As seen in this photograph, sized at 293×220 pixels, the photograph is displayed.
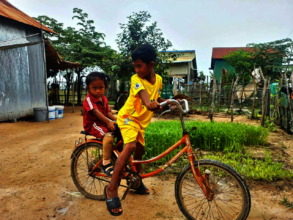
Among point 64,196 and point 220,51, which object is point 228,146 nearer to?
point 64,196

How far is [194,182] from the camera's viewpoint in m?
2.25

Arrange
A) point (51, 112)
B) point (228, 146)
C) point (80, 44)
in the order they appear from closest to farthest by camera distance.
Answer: point (228, 146)
point (51, 112)
point (80, 44)

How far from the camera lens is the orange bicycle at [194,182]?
1812 millimetres

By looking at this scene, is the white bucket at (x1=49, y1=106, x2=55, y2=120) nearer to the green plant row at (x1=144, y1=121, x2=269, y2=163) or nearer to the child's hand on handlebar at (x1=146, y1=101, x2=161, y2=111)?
the green plant row at (x1=144, y1=121, x2=269, y2=163)

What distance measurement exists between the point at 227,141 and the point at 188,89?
9462 millimetres

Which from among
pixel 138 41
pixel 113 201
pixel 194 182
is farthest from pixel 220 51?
pixel 113 201

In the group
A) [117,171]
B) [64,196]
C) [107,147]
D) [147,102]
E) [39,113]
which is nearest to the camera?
[147,102]

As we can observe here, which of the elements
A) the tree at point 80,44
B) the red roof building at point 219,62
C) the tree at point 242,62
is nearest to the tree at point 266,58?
the tree at point 242,62

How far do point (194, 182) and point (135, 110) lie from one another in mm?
1041

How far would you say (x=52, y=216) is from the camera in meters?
2.13

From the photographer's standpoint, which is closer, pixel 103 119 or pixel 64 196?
pixel 103 119

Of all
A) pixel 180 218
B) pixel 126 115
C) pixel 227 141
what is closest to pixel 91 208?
pixel 180 218

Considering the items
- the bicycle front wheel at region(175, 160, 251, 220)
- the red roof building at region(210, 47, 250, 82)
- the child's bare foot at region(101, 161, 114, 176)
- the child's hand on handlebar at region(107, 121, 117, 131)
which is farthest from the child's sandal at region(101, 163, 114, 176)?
the red roof building at region(210, 47, 250, 82)

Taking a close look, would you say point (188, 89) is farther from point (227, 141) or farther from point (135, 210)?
point (135, 210)
